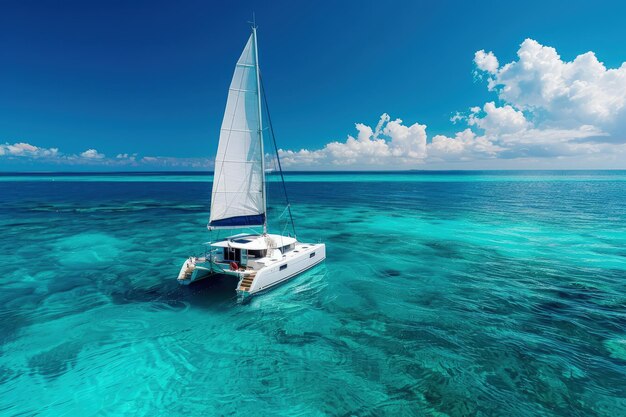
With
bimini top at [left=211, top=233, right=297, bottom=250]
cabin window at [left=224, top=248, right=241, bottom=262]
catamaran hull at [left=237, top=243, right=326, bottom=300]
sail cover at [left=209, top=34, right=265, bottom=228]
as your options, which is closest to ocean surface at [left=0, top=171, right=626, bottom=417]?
catamaran hull at [left=237, top=243, right=326, bottom=300]

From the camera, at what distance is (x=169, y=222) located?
156ft

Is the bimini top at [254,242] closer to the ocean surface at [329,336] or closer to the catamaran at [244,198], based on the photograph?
the catamaran at [244,198]

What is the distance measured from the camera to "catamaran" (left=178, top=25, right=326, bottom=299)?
2064 centimetres

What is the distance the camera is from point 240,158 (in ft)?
71.5

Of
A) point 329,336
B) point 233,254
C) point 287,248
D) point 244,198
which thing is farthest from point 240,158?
point 329,336

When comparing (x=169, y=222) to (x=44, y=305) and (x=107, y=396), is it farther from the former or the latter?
(x=107, y=396)

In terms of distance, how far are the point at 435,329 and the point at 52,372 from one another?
57.8ft

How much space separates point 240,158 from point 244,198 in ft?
9.72

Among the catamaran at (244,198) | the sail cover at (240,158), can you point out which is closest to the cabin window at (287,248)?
the catamaran at (244,198)

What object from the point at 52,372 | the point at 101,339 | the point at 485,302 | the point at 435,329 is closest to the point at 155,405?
the point at 52,372

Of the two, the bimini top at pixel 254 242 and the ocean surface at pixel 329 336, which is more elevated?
the bimini top at pixel 254 242

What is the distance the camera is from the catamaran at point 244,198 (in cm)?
2064

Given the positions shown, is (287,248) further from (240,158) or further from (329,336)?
(329,336)

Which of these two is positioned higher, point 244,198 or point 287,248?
point 244,198
